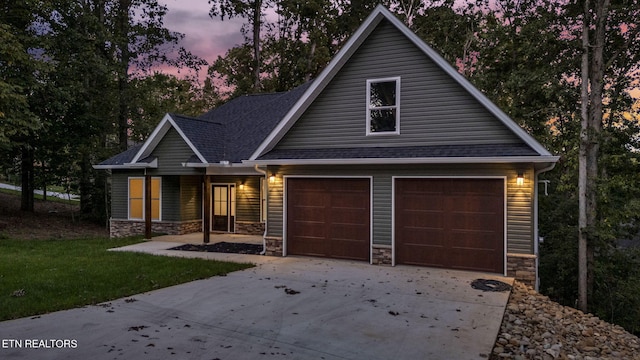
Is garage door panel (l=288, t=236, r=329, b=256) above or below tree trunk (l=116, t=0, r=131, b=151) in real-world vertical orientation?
below

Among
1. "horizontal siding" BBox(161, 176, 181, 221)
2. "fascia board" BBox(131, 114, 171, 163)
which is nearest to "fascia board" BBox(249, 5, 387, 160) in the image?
"fascia board" BBox(131, 114, 171, 163)

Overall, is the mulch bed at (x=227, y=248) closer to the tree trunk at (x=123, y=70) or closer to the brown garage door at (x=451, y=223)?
the brown garage door at (x=451, y=223)

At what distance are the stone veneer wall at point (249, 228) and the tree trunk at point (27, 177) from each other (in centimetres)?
1194

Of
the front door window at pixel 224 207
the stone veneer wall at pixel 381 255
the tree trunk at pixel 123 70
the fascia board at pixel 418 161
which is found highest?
the tree trunk at pixel 123 70

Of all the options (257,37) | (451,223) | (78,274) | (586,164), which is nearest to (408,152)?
(451,223)

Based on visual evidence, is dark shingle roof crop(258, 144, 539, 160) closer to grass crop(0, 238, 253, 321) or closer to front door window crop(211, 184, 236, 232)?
grass crop(0, 238, 253, 321)

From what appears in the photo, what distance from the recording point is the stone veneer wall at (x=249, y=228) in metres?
16.6

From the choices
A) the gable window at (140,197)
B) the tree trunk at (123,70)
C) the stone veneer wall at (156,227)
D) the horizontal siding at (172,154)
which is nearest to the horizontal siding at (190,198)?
the stone veneer wall at (156,227)

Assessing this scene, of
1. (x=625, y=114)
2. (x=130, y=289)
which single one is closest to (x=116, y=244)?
(x=130, y=289)

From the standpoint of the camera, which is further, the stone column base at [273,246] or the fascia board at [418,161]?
the stone column base at [273,246]

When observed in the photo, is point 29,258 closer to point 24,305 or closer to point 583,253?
point 24,305

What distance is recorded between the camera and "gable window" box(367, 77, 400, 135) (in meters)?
10.8

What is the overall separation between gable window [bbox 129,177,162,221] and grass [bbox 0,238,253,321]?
359cm

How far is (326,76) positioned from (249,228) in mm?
7700
